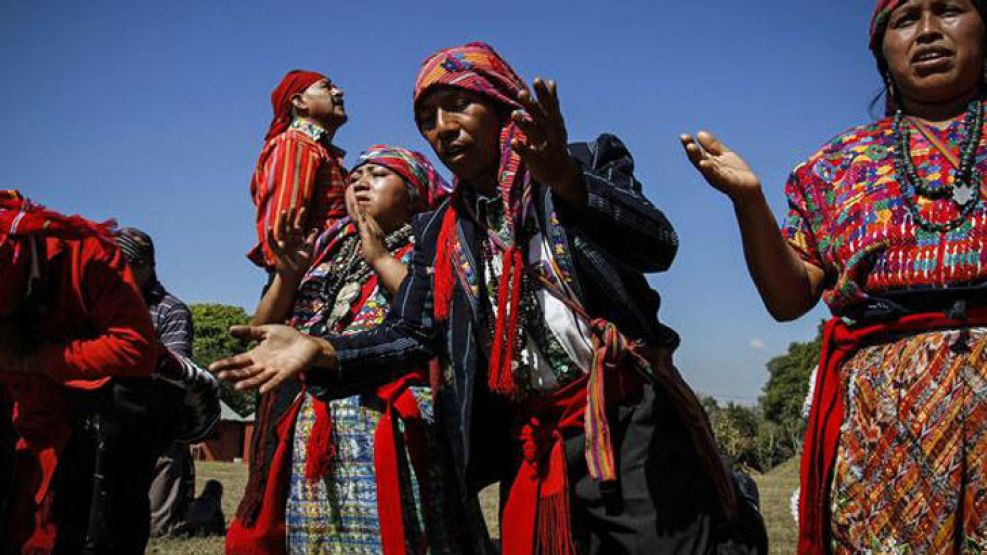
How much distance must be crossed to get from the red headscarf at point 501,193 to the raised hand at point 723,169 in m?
0.61

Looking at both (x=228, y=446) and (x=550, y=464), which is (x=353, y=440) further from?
(x=228, y=446)

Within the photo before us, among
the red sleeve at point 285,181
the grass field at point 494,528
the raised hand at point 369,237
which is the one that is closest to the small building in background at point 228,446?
the grass field at point 494,528

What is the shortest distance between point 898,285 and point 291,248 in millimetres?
2339

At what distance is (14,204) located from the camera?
169 inches

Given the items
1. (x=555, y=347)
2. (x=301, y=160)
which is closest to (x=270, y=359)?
(x=555, y=347)

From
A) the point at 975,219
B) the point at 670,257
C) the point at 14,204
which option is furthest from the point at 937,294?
the point at 14,204

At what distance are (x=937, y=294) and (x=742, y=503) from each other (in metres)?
0.89

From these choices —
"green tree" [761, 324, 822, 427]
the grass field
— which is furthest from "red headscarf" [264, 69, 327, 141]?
A: "green tree" [761, 324, 822, 427]

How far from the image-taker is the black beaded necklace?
7.37ft

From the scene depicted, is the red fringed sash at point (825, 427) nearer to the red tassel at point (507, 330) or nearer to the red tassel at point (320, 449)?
the red tassel at point (507, 330)

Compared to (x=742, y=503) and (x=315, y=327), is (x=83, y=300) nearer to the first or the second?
(x=315, y=327)

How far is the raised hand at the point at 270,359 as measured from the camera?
288 cm

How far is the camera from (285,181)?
14.2 ft

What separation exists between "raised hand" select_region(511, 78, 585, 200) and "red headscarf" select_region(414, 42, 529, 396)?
263mm
